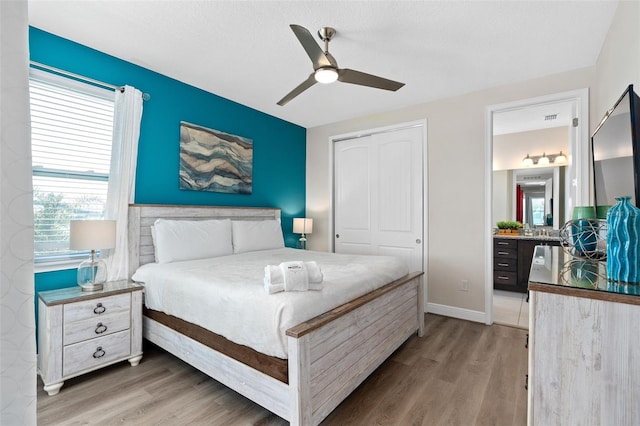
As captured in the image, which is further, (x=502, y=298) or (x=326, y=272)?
(x=502, y=298)

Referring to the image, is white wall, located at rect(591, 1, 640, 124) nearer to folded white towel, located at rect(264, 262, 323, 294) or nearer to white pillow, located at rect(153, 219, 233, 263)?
folded white towel, located at rect(264, 262, 323, 294)

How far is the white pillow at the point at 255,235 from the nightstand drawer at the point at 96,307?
47.6 inches

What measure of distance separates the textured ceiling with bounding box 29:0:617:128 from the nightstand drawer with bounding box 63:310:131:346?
221 cm

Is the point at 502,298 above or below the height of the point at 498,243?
below

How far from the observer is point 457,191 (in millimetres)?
3602

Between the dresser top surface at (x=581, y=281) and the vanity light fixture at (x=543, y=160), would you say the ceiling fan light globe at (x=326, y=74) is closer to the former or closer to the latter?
the dresser top surface at (x=581, y=281)

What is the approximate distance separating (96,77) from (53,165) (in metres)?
0.86

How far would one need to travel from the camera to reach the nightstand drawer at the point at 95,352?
2.09 m

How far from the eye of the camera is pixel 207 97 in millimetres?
3557

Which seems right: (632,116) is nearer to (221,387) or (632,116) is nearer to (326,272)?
→ (326,272)

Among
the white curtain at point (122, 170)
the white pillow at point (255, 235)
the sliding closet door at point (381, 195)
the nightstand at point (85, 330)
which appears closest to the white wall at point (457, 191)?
the sliding closet door at point (381, 195)

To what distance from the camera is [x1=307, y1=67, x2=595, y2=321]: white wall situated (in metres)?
3.43

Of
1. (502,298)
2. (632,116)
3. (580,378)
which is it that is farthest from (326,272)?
(502,298)

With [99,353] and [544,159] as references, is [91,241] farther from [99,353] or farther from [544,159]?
[544,159]
